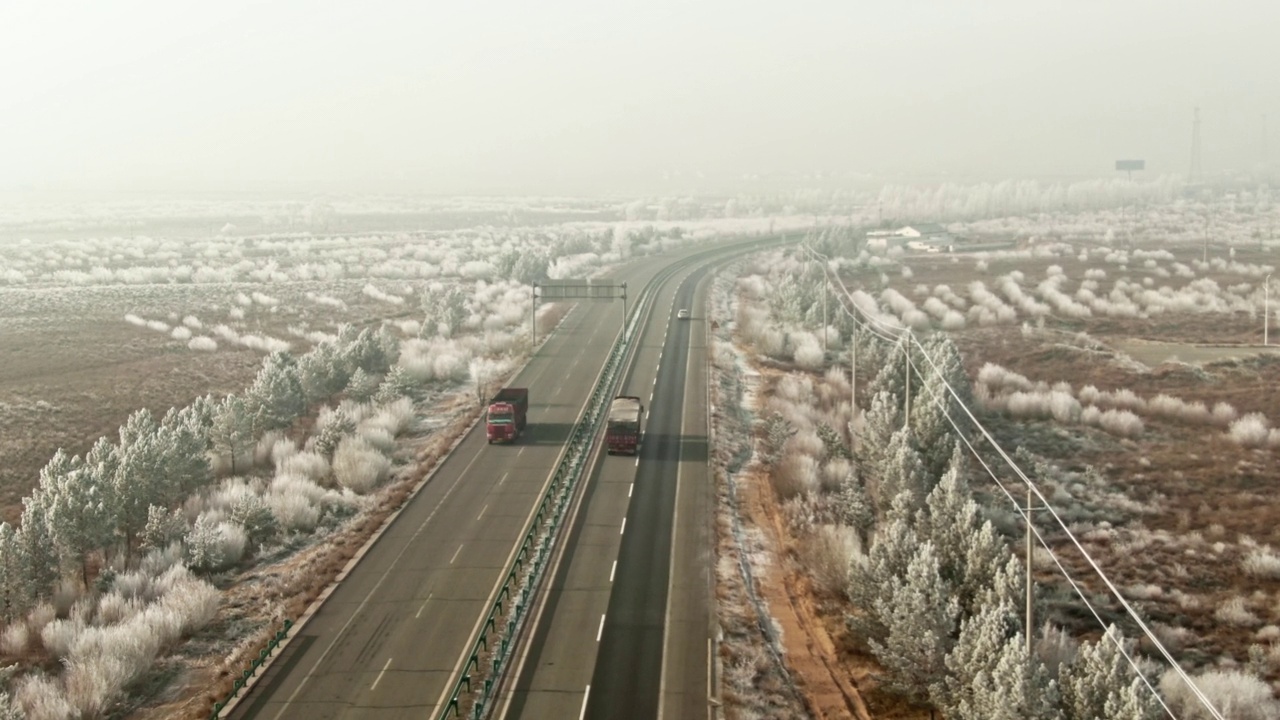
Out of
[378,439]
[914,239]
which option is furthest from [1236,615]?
[914,239]

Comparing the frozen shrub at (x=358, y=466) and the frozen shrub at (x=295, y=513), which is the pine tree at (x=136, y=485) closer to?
the frozen shrub at (x=295, y=513)

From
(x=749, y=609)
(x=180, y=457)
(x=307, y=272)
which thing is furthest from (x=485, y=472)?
(x=307, y=272)

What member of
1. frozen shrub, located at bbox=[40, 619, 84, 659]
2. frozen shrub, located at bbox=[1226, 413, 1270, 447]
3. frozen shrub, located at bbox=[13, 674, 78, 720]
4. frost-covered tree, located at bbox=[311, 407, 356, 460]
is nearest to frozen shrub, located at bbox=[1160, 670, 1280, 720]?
frozen shrub, located at bbox=[13, 674, 78, 720]

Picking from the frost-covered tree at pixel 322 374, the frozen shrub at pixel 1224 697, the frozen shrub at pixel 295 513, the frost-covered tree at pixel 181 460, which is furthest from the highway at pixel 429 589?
the frost-covered tree at pixel 322 374

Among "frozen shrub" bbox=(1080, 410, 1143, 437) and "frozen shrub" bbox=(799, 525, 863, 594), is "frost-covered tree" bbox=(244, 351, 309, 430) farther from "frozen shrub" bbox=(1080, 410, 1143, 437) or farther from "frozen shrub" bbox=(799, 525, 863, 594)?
"frozen shrub" bbox=(1080, 410, 1143, 437)

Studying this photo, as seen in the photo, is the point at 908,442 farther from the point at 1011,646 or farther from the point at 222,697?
the point at 222,697

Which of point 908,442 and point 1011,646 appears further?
point 908,442

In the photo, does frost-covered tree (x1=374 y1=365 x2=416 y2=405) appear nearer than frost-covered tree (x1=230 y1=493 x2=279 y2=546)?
No
